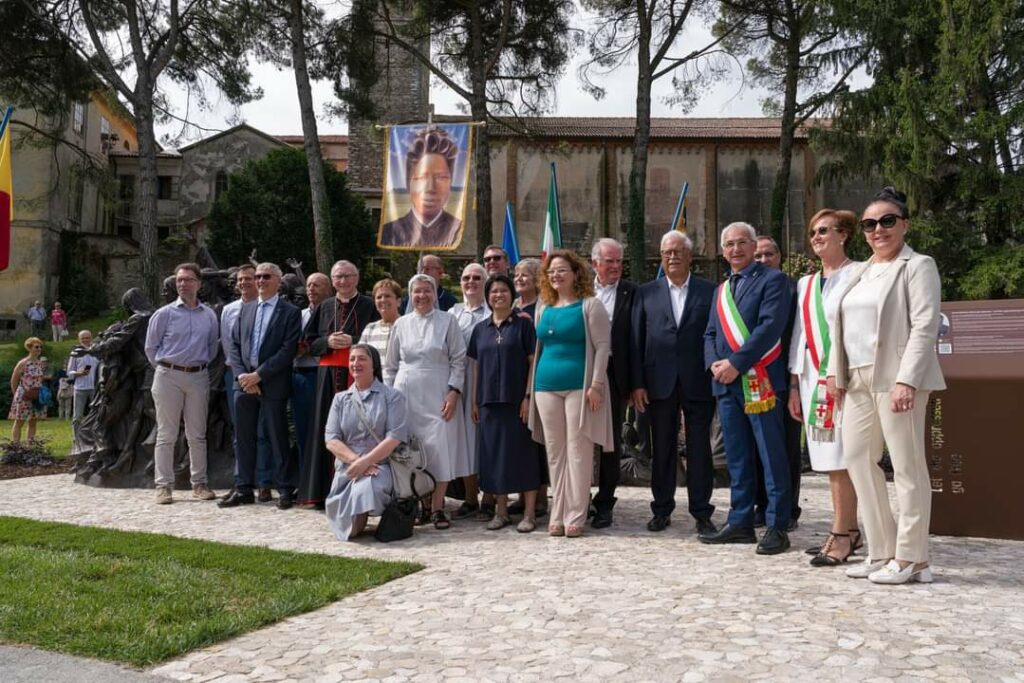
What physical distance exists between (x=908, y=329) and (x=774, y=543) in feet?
5.85

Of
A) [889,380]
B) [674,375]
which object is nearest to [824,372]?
[889,380]

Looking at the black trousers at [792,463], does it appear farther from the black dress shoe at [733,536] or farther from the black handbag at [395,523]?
the black handbag at [395,523]

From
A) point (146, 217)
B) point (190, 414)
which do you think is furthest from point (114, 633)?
point (146, 217)

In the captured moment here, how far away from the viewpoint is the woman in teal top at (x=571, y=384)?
6504mm

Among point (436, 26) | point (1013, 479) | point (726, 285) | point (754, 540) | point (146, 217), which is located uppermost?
Result: point (436, 26)

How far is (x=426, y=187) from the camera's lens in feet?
42.3

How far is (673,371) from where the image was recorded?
21.6 ft

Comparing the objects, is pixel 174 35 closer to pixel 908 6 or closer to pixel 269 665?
pixel 908 6

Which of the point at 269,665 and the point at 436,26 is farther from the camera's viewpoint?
the point at 436,26

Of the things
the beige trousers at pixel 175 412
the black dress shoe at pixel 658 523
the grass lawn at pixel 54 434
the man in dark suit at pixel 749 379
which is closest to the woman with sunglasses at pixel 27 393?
the grass lawn at pixel 54 434

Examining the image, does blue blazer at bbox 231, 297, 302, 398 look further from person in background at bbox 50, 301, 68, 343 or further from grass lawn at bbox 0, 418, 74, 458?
person in background at bbox 50, 301, 68, 343

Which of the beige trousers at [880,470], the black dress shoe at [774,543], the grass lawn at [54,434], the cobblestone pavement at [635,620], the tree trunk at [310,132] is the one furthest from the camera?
the tree trunk at [310,132]

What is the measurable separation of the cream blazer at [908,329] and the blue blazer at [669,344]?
148cm

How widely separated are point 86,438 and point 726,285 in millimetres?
7555
